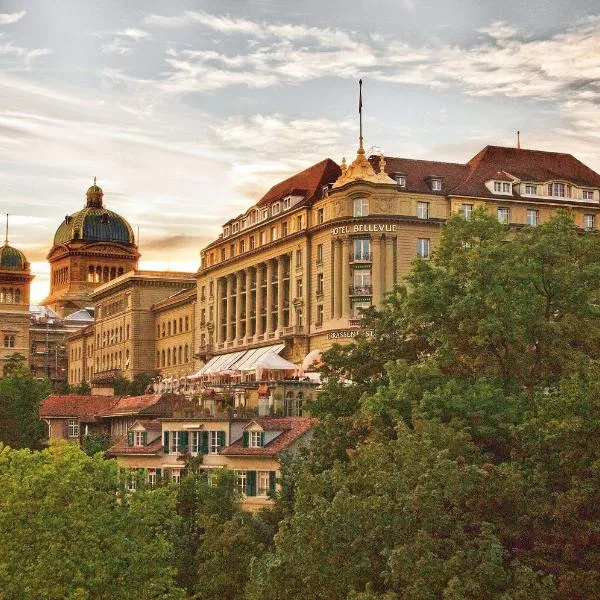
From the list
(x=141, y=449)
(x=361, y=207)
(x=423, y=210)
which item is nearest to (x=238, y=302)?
(x=361, y=207)

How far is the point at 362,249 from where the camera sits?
12656 centimetres

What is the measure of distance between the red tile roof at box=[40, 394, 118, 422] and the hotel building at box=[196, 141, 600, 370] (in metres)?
23.2

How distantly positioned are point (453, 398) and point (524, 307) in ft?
17.5

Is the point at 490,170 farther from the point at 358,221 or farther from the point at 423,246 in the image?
the point at 358,221

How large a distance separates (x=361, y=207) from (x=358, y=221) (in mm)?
1474

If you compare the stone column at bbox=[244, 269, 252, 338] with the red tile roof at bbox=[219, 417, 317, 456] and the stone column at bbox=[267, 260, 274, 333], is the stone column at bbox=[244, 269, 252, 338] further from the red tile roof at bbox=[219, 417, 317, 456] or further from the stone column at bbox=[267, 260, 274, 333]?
the red tile roof at bbox=[219, 417, 317, 456]

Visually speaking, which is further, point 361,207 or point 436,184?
point 436,184

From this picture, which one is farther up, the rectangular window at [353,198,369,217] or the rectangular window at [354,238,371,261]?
the rectangular window at [353,198,369,217]

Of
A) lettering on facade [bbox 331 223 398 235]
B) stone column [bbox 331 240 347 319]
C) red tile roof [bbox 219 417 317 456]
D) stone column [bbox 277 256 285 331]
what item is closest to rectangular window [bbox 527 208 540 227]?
lettering on facade [bbox 331 223 398 235]

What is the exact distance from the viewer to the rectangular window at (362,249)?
4968 inches

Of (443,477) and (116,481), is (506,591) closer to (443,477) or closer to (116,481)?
(443,477)

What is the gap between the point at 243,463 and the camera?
3041 inches

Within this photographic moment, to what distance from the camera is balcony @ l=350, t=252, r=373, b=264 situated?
126 meters

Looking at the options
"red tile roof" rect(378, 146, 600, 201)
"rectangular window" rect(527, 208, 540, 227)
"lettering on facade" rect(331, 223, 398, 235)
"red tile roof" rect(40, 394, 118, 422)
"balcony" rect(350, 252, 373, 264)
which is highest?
"red tile roof" rect(378, 146, 600, 201)
